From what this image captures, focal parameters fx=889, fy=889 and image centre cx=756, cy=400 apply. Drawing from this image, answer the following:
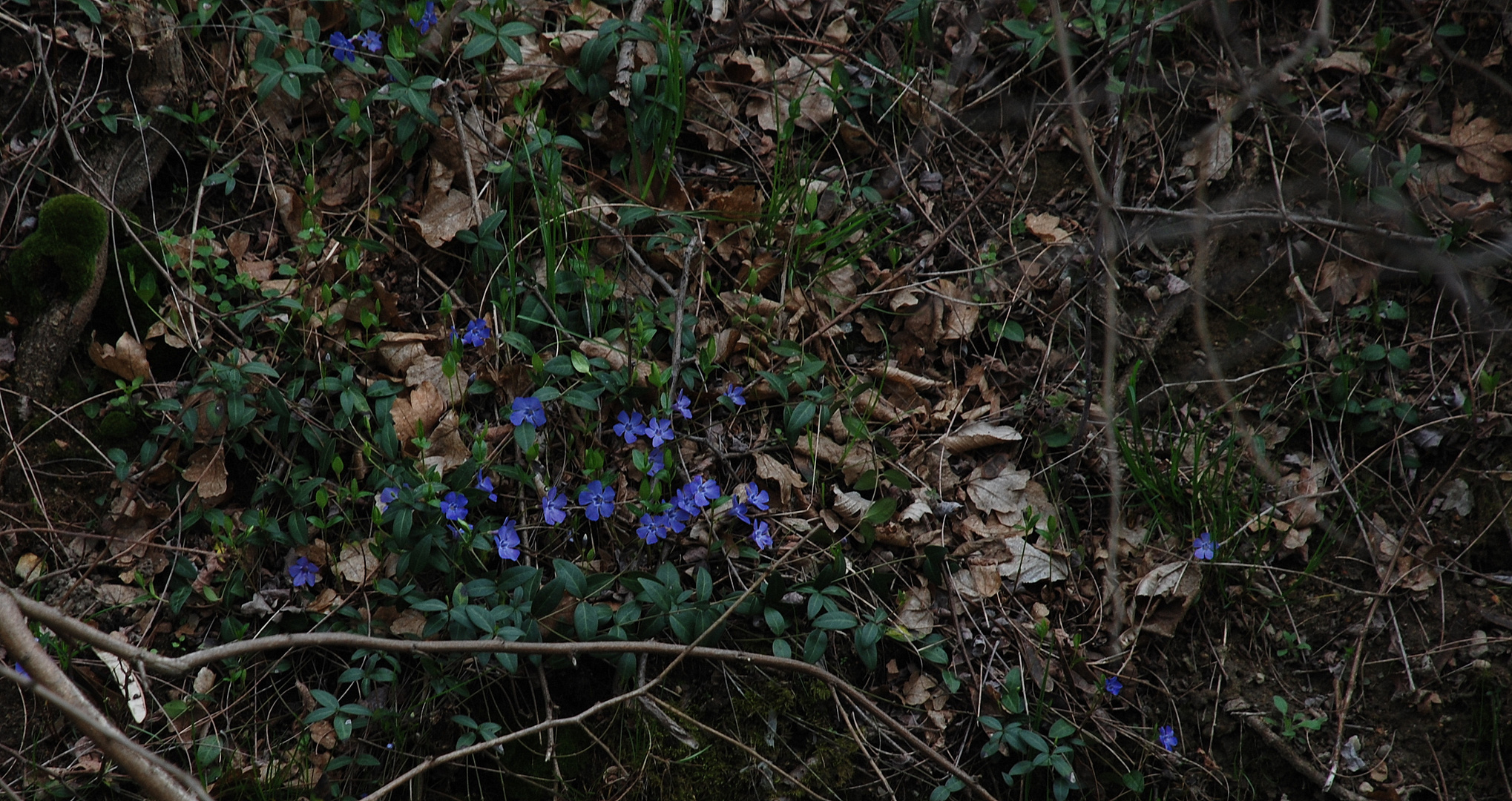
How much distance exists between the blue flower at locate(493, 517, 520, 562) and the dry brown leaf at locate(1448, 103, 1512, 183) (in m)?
3.60

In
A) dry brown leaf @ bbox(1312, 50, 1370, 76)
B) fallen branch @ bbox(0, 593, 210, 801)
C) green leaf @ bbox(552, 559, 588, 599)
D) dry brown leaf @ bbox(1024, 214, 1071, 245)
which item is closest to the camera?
fallen branch @ bbox(0, 593, 210, 801)

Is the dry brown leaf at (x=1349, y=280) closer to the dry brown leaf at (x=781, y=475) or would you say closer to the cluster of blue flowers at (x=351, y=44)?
the dry brown leaf at (x=781, y=475)

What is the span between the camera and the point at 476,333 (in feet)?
9.09

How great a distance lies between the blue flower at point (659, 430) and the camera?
272 cm

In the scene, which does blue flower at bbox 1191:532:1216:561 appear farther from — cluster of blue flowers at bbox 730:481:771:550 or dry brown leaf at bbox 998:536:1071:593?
cluster of blue flowers at bbox 730:481:771:550

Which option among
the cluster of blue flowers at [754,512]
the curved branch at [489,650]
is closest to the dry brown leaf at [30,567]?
the curved branch at [489,650]

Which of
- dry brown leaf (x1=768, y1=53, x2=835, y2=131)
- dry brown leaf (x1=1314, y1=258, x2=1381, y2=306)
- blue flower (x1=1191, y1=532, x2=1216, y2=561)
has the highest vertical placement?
dry brown leaf (x1=768, y1=53, x2=835, y2=131)

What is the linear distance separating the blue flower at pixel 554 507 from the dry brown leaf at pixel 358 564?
1.67ft

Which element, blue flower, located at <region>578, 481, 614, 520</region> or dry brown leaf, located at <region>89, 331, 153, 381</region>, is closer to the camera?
blue flower, located at <region>578, 481, 614, 520</region>

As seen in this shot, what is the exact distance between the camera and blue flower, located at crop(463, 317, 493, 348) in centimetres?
277

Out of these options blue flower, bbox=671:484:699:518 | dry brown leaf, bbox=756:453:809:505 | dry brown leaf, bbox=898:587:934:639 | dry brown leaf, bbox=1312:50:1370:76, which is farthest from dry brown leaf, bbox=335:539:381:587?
dry brown leaf, bbox=1312:50:1370:76

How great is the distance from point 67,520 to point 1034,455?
303cm

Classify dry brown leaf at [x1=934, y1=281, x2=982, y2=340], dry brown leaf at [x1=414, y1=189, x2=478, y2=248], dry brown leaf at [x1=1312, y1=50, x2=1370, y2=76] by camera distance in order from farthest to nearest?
dry brown leaf at [x1=1312, y1=50, x2=1370, y2=76], dry brown leaf at [x1=934, y1=281, x2=982, y2=340], dry brown leaf at [x1=414, y1=189, x2=478, y2=248]

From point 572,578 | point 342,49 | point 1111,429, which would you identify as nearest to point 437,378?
point 572,578
